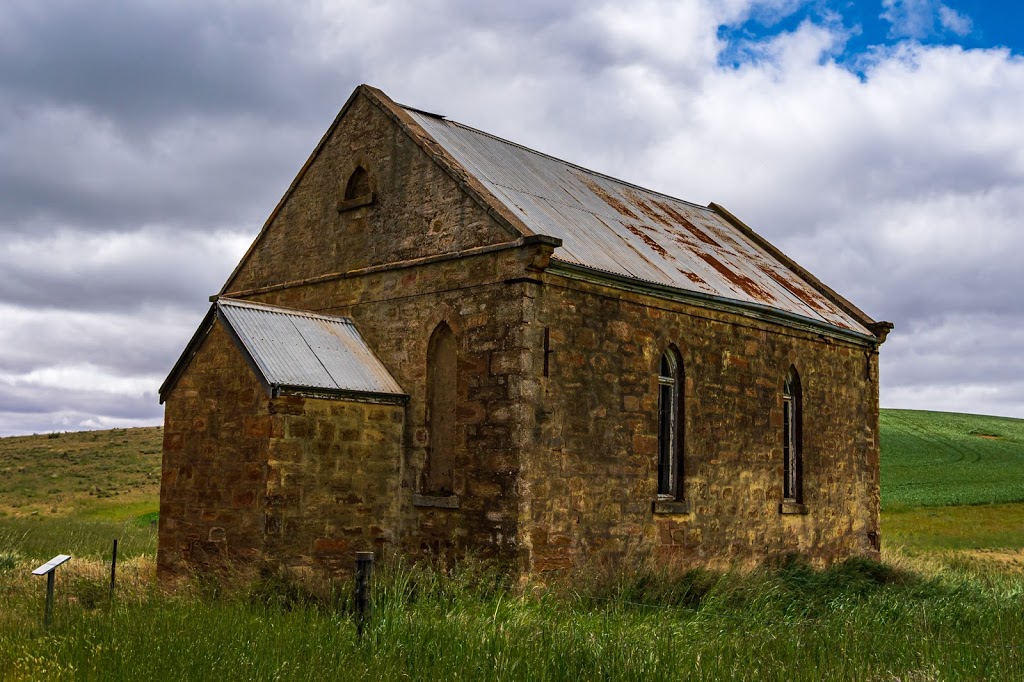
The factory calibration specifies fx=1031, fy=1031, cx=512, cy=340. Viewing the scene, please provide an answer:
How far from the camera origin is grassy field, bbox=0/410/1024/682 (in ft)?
27.0

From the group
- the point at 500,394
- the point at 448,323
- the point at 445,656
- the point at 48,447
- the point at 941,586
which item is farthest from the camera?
the point at 48,447

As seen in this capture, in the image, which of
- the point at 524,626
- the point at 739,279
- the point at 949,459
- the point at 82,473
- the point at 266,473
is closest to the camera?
the point at 524,626

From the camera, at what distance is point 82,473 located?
148ft

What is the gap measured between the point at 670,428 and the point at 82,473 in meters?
36.6

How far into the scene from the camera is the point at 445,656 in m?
8.52

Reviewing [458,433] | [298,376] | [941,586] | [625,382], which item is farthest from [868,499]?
[298,376]

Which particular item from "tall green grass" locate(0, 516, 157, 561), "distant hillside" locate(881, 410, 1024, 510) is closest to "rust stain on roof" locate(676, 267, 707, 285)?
"tall green grass" locate(0, 516, 157, 561)

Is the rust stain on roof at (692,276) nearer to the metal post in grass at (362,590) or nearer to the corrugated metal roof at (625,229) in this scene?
the corrugated metal roof at (625,229)

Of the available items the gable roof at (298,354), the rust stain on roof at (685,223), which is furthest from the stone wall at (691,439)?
the rust stain on roof at (685,223)

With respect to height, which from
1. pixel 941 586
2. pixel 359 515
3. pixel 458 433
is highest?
pixel 458 433

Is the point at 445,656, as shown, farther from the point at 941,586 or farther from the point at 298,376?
the point at 941,586

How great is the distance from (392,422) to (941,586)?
29.4ft

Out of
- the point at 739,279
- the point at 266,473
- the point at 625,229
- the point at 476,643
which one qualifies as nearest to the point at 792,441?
the point at 739,279

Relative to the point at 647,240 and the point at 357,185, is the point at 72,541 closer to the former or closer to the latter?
the point at 357,185
